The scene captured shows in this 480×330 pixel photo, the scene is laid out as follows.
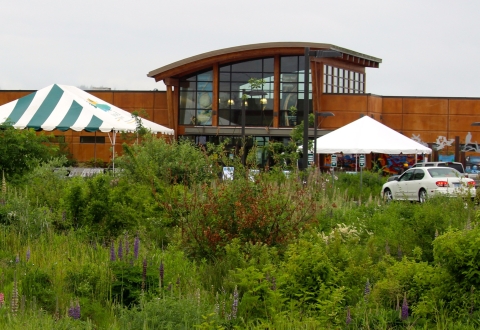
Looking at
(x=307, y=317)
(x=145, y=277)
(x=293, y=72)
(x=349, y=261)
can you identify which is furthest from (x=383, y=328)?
(x=293, y=72)

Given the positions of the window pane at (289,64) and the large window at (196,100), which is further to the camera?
the large window at (196,100)

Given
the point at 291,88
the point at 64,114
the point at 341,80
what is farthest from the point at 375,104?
the point at 64,114

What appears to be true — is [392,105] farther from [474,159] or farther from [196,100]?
[196,100]

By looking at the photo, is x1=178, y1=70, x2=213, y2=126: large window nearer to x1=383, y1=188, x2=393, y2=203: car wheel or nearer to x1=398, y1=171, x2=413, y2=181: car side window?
x1=398, y1=171, x2=413, y2=181: car side window

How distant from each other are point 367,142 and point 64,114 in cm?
1154

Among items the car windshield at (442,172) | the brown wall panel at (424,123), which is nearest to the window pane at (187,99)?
the brown wall panel at (424,123)

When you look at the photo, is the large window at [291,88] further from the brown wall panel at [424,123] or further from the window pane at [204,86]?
the brown wall panel at [424,123]

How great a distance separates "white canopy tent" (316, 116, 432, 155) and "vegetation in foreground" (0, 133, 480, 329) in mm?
16987

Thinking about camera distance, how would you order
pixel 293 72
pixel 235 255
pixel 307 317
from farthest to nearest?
1. pixel 293 72
2. pixel 235 255
3. pixel 307 317

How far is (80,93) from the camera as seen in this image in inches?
1331

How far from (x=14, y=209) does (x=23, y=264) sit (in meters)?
2.97

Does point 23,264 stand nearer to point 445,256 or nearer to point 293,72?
point 445,256

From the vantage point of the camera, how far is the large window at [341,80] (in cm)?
5412

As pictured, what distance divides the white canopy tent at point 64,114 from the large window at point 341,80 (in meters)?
23.1
